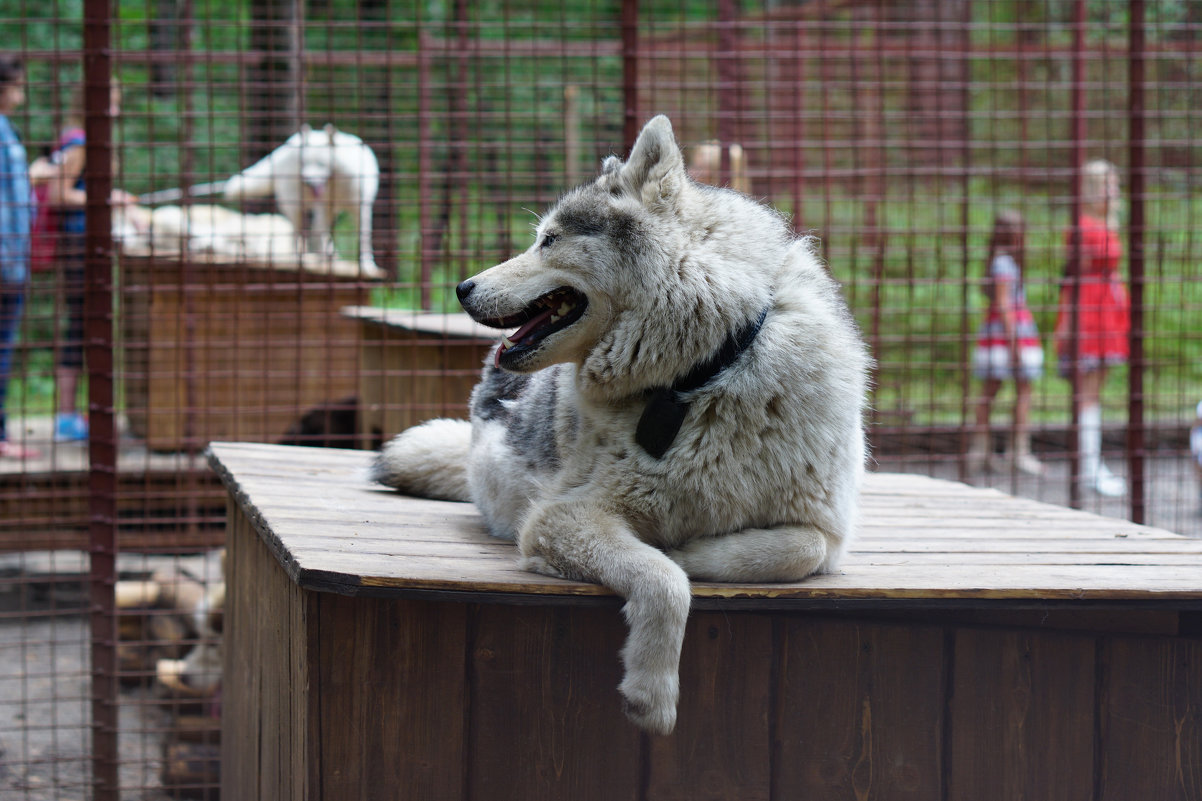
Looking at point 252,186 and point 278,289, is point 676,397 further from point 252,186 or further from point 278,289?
point 252,186

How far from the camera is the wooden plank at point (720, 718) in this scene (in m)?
2.40

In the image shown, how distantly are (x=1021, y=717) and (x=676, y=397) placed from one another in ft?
3.46

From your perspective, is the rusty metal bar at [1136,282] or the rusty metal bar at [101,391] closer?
Result: the rusty metal bar at [101,391]

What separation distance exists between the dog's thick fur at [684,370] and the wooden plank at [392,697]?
0.27 metres

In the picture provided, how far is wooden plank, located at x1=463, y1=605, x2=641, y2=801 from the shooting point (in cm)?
234

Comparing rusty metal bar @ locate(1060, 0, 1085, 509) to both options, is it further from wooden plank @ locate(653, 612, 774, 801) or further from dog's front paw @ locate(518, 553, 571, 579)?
dog's front paw @ locate(518, 553, 571, 579)

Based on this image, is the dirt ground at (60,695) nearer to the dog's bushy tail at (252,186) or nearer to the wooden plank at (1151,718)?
the dog's bushy tail at (252,186)

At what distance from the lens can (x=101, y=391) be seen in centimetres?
436

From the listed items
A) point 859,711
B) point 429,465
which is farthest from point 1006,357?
point 859,711

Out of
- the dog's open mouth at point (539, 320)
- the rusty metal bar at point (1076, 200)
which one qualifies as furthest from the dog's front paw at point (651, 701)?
the rusty metal bar at point (1076, 200)

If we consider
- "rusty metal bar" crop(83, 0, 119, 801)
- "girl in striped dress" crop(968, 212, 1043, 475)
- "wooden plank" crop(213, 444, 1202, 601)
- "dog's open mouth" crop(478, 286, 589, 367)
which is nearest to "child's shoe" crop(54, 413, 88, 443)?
"rusty metal bar" crop(83, 0, 119, 801)

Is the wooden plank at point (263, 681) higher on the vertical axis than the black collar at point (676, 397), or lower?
lower

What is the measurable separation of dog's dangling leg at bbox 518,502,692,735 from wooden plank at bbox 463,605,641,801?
177 mm

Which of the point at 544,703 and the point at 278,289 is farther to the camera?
the point at 278,289
